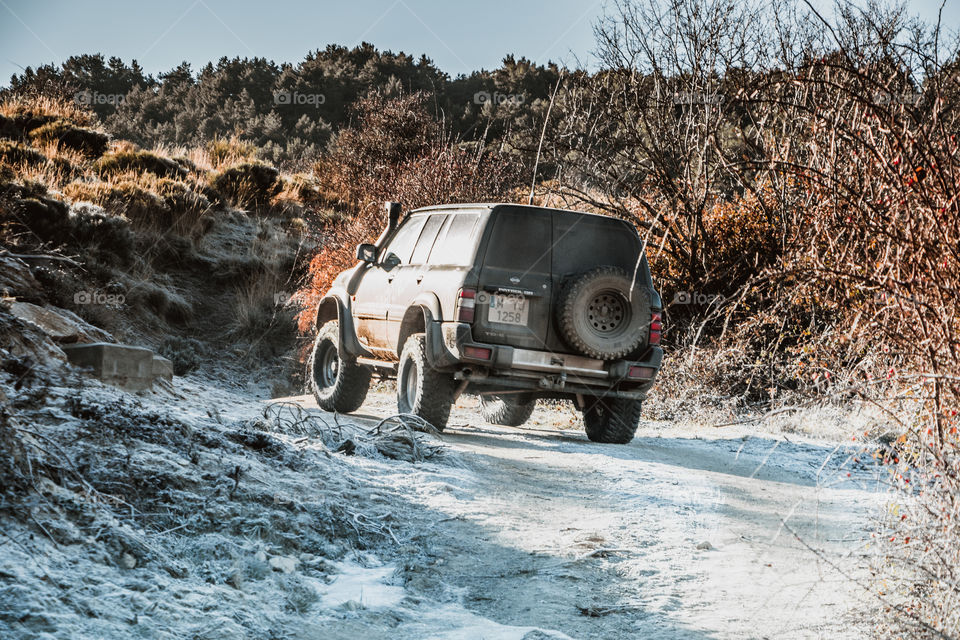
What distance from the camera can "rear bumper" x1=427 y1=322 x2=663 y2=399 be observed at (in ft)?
28.1

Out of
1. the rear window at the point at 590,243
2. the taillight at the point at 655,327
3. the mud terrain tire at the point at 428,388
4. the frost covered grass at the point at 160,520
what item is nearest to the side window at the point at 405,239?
the mud terrain tire at the point at 428,388

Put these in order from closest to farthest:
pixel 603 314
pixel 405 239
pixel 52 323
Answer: pixel 52 323 → pixel 603 314 → pixel 405 239

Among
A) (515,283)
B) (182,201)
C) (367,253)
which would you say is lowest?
(515,283)

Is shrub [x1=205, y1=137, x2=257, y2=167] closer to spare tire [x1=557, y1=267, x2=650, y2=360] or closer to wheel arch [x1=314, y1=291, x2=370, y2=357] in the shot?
wheel arch [x1=314, y1=291, x2=370, y2=357]

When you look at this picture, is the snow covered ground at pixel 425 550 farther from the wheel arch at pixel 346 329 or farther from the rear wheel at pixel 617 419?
the wheel arch at pixel 346 329

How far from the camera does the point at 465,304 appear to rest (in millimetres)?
8500

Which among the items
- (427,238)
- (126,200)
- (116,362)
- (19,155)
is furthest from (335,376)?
(19,155)

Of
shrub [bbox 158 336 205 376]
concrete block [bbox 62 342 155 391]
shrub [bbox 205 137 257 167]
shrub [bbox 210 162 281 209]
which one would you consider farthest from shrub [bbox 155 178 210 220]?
concrete block [bbox 62 342 155 391]

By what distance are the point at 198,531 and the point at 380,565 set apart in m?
0.94

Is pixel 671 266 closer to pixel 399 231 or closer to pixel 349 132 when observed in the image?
pixel 399 231

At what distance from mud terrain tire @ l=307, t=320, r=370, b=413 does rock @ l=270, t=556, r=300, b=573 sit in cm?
590

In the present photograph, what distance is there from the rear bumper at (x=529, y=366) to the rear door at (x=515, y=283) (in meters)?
0.14

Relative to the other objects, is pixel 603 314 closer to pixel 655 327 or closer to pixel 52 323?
pixel 655 327

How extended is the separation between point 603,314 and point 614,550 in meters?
3.60
